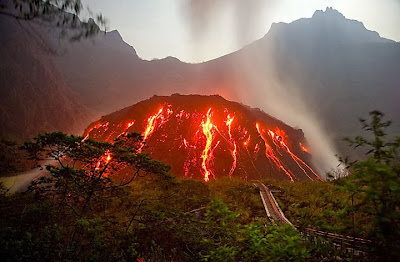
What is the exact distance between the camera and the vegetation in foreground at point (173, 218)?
297 centimetres

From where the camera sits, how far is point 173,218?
10008mm

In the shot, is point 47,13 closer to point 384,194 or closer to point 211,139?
point 384,194

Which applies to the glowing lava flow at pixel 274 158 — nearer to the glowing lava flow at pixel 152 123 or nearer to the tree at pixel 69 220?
the glowing lava flow at pixel 152 123

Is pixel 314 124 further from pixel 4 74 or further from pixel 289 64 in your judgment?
pixel 4 74

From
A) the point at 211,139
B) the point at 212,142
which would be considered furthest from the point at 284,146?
the point at 212,142

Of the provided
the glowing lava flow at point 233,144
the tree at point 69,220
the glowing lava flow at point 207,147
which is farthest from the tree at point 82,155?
the glowing lava flow at point 233,144

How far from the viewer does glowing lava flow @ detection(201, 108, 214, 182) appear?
126 feet

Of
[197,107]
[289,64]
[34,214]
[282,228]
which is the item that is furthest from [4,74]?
[289,64]

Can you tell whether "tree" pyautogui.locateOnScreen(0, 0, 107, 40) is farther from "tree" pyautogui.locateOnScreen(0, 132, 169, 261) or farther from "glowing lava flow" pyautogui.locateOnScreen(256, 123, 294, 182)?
"glowing lava flow" pyautogui.locateOnScreen(256, 123, 294, 182)

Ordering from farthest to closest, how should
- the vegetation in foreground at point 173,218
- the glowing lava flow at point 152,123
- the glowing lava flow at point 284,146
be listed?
the glowing lava flow at point 284,146, the glowing lava flow at point 152,123, the vegetation in foreground at point 173,218

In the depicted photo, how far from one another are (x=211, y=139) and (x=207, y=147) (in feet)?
8.02

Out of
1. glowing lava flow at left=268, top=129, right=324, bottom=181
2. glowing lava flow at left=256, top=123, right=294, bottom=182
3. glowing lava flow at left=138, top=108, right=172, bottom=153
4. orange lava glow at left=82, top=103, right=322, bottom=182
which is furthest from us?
glowing lava flow at left=268, top=129, right=324, bottom=181

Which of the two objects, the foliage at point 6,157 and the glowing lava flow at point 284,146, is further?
the glowing lava flow at point 284,146

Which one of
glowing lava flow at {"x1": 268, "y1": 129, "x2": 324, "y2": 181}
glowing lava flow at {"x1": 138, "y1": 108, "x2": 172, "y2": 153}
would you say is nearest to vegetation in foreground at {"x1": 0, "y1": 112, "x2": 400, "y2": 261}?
glowing lava flow at {"x1": 138, "y1": 108, "x2": 172, "y2": 153}
